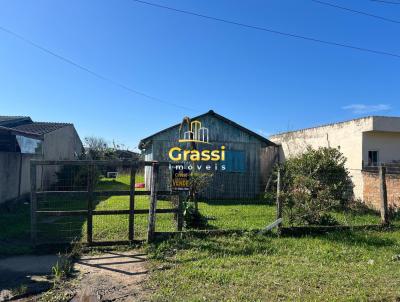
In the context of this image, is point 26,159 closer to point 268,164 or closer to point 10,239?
point 10,239

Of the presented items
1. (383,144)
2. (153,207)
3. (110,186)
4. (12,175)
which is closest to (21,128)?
(12,175)

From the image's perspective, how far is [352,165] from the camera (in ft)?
50.1

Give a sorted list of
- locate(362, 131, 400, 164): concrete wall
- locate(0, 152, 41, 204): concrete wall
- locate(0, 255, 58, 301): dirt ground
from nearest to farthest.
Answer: locate(0, 255, 58, 301): dirt ground < locate(0, 152, 41, 204): concrete wall < locate(362, 131, 400, 164): concrete wall

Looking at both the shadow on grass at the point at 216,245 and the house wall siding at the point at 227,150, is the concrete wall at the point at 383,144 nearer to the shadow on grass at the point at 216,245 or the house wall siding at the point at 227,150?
the house wall siding at the point at 227,150

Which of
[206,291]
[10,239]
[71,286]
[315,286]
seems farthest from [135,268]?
[10,239]

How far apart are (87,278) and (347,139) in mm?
13136

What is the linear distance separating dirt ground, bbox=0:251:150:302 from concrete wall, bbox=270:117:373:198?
35.9 feet

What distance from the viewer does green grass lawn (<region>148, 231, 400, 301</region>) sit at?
499 centimetres

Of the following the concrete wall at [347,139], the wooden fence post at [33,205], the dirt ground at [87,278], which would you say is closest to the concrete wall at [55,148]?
the wooden fence post at [33,205]

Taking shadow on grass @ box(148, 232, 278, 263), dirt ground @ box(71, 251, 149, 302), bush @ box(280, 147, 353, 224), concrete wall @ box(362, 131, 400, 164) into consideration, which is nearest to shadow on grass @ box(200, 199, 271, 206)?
bush @ box(280, 147, 353, 224)

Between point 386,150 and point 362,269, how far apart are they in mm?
10700

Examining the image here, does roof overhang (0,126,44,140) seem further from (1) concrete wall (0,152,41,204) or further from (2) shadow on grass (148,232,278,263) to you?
(2) shadow on grass (148,232,278,263)

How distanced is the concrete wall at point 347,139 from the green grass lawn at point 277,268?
6683mm

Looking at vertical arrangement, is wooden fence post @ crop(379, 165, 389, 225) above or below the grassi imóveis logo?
below
